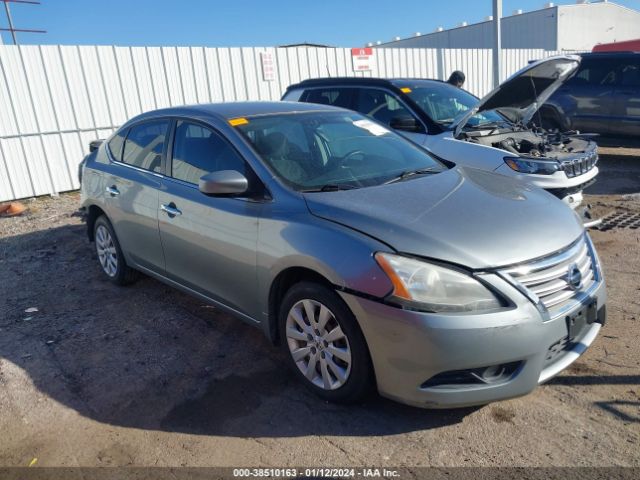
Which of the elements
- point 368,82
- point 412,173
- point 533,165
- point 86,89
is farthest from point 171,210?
point 86,89

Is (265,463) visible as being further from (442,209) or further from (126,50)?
(126,50)

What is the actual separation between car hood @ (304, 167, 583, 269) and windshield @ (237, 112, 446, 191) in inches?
9.2

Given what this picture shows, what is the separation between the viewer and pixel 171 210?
394 centimetres

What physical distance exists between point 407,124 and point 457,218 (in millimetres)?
3554

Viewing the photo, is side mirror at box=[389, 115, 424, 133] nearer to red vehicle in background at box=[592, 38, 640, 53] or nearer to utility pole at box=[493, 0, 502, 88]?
utility pole at box=[493, 0, 502, 88]

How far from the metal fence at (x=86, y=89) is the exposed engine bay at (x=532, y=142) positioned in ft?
22.7

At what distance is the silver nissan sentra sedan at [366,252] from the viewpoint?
255 centimetres

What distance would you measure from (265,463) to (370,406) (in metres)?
0.69

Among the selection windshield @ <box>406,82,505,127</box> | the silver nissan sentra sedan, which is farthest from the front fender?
windshield @ <box>406,82,505,127</box>

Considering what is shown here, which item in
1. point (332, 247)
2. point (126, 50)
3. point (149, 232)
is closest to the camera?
point (332, 247)

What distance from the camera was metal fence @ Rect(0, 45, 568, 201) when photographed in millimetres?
9406

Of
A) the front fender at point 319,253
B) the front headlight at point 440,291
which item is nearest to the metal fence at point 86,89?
the front fender at point 319,253

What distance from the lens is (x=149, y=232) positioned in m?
4.29

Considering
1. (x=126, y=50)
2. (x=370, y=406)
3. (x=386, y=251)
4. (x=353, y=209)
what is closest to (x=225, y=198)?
(x=353, y=209)
